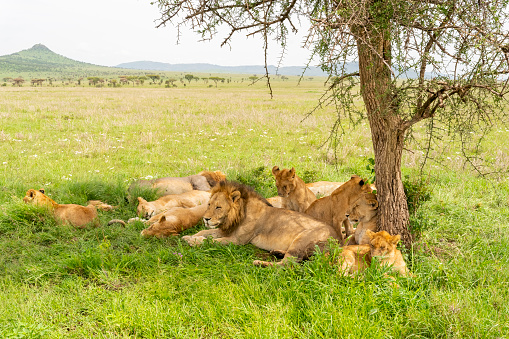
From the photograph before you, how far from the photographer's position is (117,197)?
8.01 meters

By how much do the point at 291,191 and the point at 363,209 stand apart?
1.50 metres

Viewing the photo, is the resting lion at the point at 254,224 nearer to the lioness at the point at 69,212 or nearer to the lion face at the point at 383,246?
the lion face at the point at 383,246

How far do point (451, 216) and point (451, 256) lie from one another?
5.78 ft

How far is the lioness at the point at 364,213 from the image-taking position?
18.0 ft

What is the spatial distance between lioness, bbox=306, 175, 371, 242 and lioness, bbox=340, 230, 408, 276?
125 centimetres

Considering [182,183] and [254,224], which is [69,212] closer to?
[182,183]

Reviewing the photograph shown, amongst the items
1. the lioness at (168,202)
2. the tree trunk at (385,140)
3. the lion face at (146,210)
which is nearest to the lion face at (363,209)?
the tree trunk at (385,140)

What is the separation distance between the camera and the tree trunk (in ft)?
16.6

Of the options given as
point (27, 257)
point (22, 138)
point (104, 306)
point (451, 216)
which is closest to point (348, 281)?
point (104, 306)

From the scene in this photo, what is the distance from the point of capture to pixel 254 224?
5754 millimetres

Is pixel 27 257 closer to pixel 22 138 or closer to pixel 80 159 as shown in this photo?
pixel 80 159

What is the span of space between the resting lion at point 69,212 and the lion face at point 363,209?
430 centimetres

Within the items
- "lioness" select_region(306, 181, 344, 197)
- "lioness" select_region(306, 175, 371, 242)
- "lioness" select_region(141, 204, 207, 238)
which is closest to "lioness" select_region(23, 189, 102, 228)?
"lioness" select_region(141, 204, 207, 238)

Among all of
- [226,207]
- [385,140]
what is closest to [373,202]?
[385,140]
